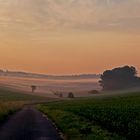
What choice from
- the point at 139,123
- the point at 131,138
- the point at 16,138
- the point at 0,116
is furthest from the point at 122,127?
the point at 0,116

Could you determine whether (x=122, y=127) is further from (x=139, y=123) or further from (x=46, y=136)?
(x=46, y=136)

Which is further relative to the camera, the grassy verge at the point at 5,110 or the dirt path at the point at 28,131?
the grassy verge at the point at 5,110

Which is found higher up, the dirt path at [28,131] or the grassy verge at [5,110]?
the grassy verge at [5,110]

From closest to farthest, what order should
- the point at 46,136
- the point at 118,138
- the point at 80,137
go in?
the point at 118,138 < the point at 80,137 < the point at 46,136

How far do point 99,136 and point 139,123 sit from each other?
8914 mm

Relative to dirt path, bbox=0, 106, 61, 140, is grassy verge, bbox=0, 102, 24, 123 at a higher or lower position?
higher

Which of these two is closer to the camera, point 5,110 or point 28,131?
point 28,131

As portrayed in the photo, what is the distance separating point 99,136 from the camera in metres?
29.1

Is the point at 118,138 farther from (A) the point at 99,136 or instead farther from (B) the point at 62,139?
(B) the point at 62,139

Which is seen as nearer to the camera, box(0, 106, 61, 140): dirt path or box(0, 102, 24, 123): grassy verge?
box(0, 106, 61, 140): dirt path

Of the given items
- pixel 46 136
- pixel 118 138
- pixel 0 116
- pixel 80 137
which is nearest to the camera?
pixel 118 138

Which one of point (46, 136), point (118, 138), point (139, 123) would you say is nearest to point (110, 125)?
point (139, 123)

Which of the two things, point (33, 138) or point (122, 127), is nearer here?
point (33, 138)

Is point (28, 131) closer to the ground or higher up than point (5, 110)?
closer to the ground
